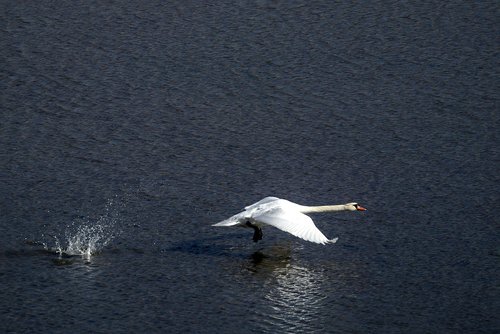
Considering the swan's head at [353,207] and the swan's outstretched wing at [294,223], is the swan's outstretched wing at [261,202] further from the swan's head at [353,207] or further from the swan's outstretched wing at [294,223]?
the swan's head at [353,207]

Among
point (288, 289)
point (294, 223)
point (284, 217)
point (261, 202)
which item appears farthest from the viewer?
point (261, 202)

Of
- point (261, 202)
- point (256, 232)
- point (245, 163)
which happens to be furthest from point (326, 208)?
point (245, 163)

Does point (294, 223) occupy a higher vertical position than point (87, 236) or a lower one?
higher

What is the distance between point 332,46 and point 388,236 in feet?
25.5

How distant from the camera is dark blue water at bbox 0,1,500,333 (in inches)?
636

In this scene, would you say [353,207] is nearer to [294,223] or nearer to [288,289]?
[294,223]

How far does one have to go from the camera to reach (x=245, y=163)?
2059 cm

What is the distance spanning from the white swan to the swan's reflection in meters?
0.52

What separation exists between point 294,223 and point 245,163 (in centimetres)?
353

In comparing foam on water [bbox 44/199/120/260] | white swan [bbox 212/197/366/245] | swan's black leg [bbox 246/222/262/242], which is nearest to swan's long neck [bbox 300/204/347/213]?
white swan [bbox 212/197/366/245]

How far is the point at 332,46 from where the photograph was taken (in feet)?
81.8

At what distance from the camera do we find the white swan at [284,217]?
1708 cm

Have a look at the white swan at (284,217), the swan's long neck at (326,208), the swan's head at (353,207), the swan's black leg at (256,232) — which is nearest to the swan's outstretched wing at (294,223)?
the white swan at (284,217)

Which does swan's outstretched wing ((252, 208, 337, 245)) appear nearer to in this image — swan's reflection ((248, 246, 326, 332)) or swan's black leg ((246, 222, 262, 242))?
swan's black leg ((246, 222, 262, 242))
